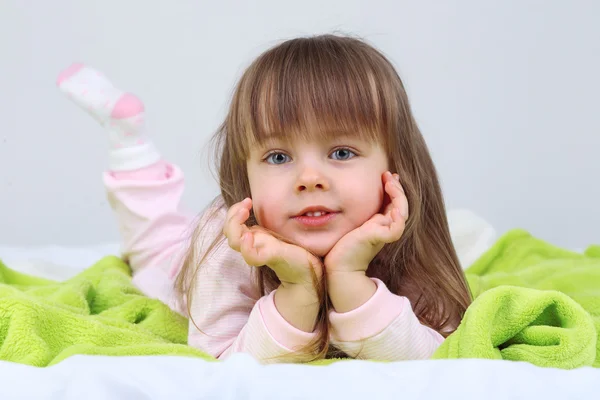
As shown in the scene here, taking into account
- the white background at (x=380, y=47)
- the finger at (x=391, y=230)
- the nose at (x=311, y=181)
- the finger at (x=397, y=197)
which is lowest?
the white background at (x=380, y=47)

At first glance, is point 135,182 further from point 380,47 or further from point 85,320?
point 380,47

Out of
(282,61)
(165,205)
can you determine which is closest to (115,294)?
(165,205)

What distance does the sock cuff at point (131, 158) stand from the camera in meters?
1.86

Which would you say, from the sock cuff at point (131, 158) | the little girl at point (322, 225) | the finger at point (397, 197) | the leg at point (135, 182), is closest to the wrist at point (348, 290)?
the little girl at point (322, 225)

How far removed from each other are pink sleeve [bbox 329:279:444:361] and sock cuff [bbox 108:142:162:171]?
32.4 inches

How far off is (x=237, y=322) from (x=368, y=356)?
9.0 inches

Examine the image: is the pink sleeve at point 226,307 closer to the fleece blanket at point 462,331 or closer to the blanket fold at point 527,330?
the fleece blanket at point 462,331

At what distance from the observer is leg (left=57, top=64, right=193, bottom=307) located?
1.83 meters

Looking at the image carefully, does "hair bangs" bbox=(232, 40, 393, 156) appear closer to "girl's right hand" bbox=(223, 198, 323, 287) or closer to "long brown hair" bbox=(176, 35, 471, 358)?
"long brown hair" bbox=(176, 35, 471, 358)

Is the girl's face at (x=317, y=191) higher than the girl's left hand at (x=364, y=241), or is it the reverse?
the girl's face at (x=317, y=191)

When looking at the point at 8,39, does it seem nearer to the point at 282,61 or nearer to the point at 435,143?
the point at 435,143

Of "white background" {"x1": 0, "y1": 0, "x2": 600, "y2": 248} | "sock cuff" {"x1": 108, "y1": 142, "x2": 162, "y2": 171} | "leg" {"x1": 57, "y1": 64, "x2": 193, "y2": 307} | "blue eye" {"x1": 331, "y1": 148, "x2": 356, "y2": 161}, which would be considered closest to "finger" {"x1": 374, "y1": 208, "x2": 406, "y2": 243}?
"blue eye" {"x1": 331, "y1": 148, "x2": 356, "y2": 161}

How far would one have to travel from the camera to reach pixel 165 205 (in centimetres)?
186

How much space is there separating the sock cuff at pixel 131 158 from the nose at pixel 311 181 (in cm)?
79
